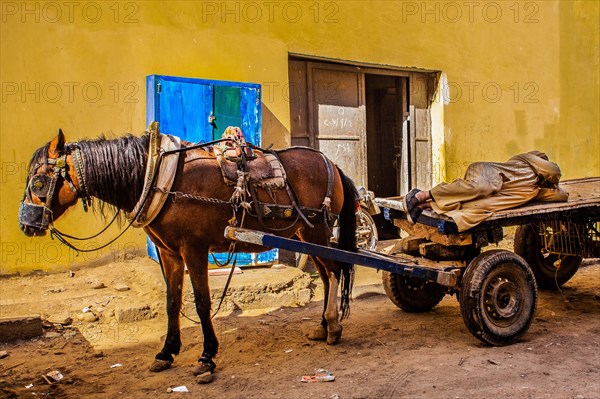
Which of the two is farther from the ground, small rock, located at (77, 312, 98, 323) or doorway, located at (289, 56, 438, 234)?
doorway, located at (289, 56, 438, 234)

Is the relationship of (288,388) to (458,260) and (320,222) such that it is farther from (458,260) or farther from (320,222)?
(458,260)

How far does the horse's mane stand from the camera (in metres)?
4.18

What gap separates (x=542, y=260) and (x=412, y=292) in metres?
1.82

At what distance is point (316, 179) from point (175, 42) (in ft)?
10.4

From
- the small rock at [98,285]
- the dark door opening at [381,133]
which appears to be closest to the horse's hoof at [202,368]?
the small rock at [98,285]

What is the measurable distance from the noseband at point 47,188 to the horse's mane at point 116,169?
0.15 feet

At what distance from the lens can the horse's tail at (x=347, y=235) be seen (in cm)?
520

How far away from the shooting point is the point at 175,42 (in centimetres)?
720

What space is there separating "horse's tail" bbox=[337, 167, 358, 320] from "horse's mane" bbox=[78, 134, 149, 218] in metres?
1.80

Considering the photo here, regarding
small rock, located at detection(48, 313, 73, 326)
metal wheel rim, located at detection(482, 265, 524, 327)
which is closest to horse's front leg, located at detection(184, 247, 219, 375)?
small rock, located at detection(48, 313, 73, 326)

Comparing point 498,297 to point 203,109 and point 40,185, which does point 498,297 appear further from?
point 203,109

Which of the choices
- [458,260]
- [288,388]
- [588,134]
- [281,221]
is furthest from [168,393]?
[588,134]

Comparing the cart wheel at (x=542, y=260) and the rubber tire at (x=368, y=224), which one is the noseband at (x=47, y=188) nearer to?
the cart wheel at (x=542, y=260)

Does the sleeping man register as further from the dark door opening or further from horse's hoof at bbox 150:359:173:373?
the dark door opening
